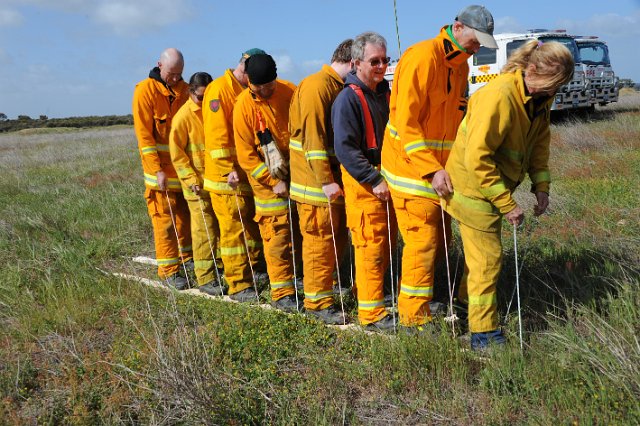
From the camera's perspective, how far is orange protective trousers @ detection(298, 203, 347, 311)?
438 centimetres

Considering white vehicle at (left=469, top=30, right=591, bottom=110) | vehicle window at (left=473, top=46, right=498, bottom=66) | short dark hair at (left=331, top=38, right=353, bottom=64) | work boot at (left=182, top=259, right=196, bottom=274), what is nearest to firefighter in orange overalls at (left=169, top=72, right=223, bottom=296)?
work boot at (left=182, top=259, right=196, bottom=274)

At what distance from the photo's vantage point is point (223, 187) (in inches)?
199

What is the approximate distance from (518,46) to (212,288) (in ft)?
38.2

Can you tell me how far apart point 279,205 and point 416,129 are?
160 cm

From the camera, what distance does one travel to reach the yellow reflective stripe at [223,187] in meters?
5.05

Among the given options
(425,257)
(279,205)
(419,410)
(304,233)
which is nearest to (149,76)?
(279,205)

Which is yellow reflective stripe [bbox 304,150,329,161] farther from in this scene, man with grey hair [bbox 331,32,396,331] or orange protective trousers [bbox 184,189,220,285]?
orange protective trousers [bbox 184,189,220,285]

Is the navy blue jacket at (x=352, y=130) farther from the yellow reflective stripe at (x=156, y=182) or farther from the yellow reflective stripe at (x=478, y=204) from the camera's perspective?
the yellow reflective stripe at (x=156, y=182)

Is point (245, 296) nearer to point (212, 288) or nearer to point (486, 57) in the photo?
point (212, 288)

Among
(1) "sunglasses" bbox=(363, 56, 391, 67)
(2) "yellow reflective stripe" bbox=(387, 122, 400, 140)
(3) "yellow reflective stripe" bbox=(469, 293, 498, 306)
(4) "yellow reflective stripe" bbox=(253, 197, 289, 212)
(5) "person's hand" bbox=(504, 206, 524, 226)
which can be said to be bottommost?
(3) "yellow reflective stripe" bbox=(469, 293, 498, 306)

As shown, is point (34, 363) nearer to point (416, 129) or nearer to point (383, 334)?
point (383, 334)

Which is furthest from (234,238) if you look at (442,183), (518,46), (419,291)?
(518,46)

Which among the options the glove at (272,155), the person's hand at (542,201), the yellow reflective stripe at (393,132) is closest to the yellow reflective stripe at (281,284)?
the glove at (272,155)

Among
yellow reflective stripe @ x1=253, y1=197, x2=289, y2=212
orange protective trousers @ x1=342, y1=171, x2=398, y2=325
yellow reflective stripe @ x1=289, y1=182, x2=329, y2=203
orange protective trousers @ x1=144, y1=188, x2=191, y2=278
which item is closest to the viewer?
orange protective trousers @ x1=342, y1=171, x2=398, y2=325
